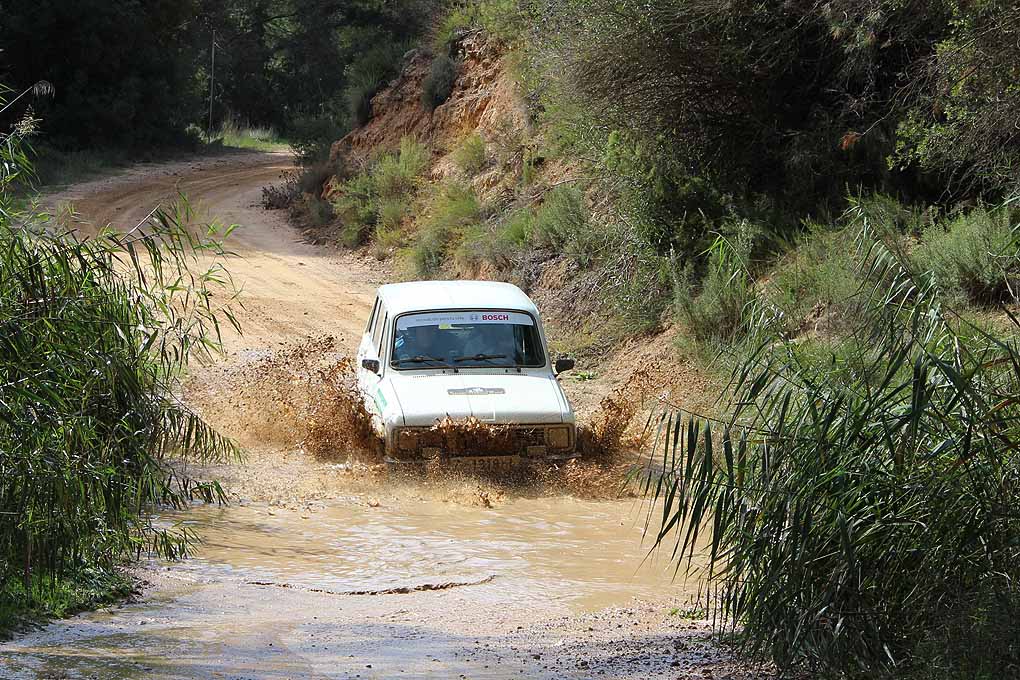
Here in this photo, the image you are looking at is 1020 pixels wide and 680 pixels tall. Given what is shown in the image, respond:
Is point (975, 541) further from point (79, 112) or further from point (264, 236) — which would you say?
point (79, 112)

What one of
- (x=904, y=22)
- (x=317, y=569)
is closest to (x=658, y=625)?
(x=317, y=569)

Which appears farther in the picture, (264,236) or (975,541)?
(264,236)

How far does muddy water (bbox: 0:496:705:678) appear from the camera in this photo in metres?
5.45

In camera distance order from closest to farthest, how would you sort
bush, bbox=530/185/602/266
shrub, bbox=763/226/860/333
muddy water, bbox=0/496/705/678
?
muddy water, bbox=0/496/705/678 → shrub, bbox=763/226/860/333 → bush, bbox=530/185/602/266

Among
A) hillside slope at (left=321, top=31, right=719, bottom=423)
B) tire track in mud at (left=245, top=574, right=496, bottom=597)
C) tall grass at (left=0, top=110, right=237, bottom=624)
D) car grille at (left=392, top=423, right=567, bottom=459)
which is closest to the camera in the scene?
tall grass at (left=0, top=110, right=237, bottom=624)

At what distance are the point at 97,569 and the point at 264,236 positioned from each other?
59.2ft

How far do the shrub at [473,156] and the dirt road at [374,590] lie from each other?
33.9 feet

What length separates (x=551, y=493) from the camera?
31.6ft

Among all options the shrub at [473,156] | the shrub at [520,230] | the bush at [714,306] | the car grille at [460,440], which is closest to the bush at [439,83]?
the shrub at [473,156]

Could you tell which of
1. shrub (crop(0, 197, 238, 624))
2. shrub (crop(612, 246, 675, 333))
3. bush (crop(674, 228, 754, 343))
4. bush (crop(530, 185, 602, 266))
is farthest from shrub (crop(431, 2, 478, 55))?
shrub (crop(0, 197, 238, 624))

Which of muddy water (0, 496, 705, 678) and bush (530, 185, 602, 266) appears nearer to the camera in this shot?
muddy water (0, 496, 705, 678)

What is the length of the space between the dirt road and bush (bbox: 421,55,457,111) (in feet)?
45.0

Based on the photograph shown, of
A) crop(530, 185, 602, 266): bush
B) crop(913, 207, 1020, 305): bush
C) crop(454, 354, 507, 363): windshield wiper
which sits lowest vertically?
crop(454, 354, 507, 363): windshield wiper

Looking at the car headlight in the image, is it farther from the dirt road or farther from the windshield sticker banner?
the windshield sticker banner
